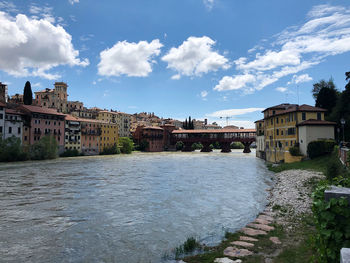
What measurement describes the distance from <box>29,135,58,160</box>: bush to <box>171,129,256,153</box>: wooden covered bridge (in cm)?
5058

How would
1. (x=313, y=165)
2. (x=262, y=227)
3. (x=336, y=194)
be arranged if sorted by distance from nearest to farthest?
(x=336, y=194), (x=262, y=227), (x=313, y=165)

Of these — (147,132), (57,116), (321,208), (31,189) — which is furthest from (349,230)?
(147,132)

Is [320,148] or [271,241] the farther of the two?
[320,148]

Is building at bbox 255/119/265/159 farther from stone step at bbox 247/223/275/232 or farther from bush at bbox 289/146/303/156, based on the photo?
stone step at bbox 247/223/275/232

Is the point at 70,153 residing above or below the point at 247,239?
above

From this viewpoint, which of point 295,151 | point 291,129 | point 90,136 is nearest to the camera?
point 295,151

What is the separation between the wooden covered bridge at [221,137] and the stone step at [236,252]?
78956mm

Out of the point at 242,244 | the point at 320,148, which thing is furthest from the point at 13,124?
the point at 242,244

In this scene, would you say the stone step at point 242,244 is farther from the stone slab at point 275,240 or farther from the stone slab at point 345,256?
the stone slab at point 345,256

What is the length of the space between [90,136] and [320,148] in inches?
2379

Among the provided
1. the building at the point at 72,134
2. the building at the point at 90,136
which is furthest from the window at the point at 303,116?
the building at the point at 90,136

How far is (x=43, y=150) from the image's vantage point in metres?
51.0

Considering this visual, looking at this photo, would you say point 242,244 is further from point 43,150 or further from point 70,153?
point 70,153

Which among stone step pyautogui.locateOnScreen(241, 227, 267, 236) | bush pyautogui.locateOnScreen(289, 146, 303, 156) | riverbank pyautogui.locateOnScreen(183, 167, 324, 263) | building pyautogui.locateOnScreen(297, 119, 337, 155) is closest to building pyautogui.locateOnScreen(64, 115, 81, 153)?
bush pyautogui.locateOnScreen(289, 146, 303, 156)
